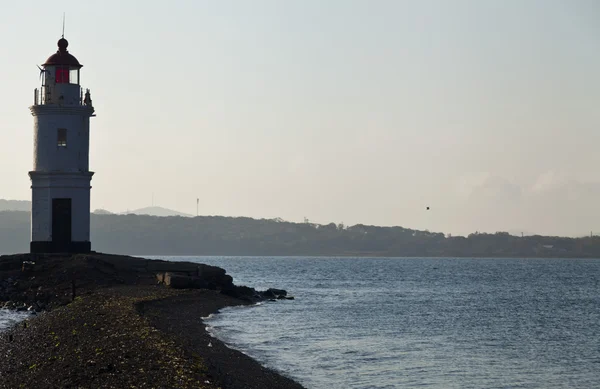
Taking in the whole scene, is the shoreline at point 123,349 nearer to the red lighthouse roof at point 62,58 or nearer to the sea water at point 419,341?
the sea water at point 419,341

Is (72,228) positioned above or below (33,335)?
above

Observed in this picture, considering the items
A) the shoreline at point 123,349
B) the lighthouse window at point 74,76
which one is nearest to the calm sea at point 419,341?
the shoreline at point 123,349

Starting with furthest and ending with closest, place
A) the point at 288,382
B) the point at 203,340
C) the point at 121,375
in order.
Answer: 1. the point at 203,340
2. the point at 288,382
3. the point at 121,375

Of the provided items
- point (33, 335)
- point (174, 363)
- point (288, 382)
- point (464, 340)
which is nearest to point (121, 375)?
point (174, 363)

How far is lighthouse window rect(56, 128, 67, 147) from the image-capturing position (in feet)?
177

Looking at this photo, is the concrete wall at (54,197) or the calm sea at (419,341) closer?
the calm sea at (419,341)

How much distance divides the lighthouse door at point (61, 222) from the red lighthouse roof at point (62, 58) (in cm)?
896

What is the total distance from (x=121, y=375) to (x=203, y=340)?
12269mm

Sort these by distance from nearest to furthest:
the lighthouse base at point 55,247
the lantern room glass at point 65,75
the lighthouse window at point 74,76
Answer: the lighthouse base at point 55,247 < the lantern room glass at point 65,75 < the lighthouse window at point 74,76

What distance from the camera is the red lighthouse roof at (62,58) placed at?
5453 cm

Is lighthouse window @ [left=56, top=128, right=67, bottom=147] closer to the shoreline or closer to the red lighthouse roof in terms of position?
the red lighthouse roof

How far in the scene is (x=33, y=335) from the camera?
30406mm

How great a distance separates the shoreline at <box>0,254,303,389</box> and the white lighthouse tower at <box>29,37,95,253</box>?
24.7ft

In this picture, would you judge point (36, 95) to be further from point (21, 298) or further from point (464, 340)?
point (464, 340)
